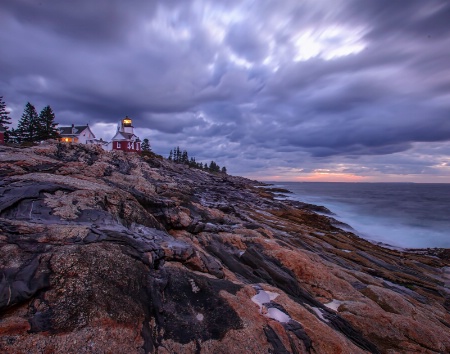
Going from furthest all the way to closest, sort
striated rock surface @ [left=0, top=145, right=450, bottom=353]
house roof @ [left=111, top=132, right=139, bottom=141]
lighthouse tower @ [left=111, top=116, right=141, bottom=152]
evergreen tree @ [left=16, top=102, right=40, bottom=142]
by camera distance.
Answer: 1. house roof @ [left=111, top=132, right=139, bottom=141]
2. lighthouse tower @ [left=111, top=116, right=141, bottom=152]
3. evergreen tree @ [left=16, top=102, right=40, bottom=142]
4. striated rock surface @ [left=0, top=145, right=450, bottom=353]

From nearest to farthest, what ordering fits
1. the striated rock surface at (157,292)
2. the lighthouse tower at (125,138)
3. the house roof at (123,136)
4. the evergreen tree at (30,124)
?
the striated rock surface at (157,292), the evergreen tree at (30,124), the lighthouse tower at (125,138), the house roof at (123,136)

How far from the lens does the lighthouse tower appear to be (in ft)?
217

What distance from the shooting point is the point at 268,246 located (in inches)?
472

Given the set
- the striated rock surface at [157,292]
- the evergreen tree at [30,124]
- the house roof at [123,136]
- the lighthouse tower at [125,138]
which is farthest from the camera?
the house roof at [123,136]

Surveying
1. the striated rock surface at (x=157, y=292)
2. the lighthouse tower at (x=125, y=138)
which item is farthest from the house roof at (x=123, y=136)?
the striated rock surface at (x=157, y=292)

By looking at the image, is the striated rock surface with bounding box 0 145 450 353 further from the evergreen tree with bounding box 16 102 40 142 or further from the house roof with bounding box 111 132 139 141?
the house roof with bounding box 111 132 139 141

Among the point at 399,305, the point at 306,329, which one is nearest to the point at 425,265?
the point at 399,305

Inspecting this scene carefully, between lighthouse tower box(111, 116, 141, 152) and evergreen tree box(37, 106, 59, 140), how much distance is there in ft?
57.1

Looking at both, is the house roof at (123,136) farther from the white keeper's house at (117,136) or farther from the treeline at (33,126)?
the treeline at (33,126)

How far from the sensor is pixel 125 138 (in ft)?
219

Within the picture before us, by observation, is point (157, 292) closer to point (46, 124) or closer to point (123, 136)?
point (46, 124)

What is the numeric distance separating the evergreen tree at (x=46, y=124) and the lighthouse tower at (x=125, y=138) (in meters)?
17.4

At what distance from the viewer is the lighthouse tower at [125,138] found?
66062 mm

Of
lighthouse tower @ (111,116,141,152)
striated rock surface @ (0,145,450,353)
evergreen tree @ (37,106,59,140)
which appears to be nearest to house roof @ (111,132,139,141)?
lighthouse tower @ (111,116,141,152)
